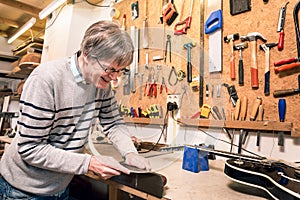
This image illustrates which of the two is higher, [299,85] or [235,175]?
[299,85]

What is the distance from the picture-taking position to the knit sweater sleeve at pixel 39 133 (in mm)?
575

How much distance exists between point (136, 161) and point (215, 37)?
2.70ft

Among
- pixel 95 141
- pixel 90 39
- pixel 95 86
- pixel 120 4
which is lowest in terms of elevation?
pixel 95 141

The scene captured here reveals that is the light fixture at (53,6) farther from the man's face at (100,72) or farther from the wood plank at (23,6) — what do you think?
the man's face at (100,72)

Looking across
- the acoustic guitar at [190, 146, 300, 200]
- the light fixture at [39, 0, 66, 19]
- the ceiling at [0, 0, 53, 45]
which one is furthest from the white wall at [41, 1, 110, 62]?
the acoustic guitar at [190, 146, 300, 200]

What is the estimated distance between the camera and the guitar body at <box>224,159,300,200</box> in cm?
51

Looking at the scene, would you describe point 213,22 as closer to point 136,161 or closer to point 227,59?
point 227,59

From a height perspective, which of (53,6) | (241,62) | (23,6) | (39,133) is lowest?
(39,133)

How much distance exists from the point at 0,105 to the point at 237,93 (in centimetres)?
339

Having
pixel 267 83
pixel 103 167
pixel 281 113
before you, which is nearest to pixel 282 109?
pixel 281 113

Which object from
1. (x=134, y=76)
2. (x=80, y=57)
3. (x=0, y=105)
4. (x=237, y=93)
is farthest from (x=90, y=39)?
(x=0, y=105)

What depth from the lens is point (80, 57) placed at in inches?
26.6

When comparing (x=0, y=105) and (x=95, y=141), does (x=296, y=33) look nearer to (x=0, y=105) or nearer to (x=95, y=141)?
(x=95, y=141)

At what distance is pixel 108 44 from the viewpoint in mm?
560
